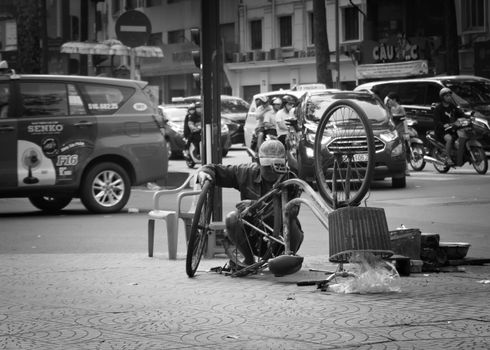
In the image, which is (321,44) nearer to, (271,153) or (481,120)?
(481,120)

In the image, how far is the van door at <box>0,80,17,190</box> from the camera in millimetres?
16484

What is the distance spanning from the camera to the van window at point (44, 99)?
1667cm

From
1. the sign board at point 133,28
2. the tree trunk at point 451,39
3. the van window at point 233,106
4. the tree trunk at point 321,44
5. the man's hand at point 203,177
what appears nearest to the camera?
the man's hand at point 203,177

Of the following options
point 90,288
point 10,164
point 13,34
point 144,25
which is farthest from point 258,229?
point 13,34

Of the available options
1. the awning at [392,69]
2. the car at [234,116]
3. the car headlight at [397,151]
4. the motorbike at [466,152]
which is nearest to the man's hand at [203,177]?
the car headlight at [397,151]

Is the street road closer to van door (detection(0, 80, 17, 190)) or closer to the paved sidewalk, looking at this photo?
van door (detection(0, 80, 17, 190))

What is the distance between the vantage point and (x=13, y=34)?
97.3 ft

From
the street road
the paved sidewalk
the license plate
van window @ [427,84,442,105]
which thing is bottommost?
the paved sidewalk

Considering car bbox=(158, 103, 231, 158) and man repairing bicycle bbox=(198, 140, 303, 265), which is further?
car bbox=(158, 103, 231, 158)

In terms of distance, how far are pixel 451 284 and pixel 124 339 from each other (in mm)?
3081

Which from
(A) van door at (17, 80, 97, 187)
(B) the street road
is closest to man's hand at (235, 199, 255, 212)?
(B) the street road

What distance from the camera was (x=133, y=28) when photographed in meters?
Result: 21.8

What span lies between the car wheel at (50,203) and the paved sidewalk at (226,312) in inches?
287

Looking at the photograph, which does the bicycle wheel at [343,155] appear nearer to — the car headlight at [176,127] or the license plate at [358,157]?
the license plate at [358,157]
